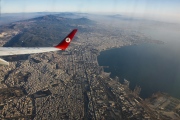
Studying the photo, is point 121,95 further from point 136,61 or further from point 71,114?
point 136,61

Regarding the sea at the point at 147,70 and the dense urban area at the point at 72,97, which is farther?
the sea at the point at 147,70

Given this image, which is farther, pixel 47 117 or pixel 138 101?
pixel 138 101

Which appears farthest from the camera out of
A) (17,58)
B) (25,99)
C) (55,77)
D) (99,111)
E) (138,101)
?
(17,58)

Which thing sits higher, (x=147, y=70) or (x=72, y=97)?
(x=147, y=70)

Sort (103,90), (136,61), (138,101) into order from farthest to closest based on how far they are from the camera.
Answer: (136,61)
(103,90)
(138,101)

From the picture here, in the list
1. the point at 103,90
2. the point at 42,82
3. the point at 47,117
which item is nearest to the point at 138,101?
the point at 103,90

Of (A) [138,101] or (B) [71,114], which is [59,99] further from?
(A) [138,101]

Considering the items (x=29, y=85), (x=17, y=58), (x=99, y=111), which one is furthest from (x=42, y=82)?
(x=17, y=58)

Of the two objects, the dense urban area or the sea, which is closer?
the dense urban area

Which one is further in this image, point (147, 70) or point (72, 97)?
point (147, 70)
